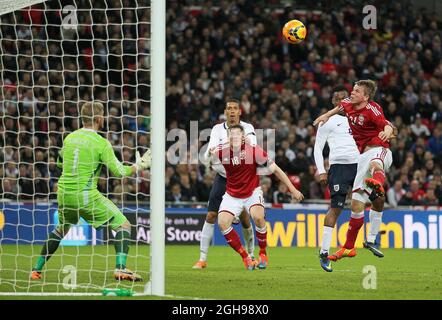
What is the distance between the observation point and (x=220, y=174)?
44.3ft

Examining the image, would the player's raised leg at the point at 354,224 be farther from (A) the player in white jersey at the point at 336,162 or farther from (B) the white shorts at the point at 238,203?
(B) the white shorts at the point at 238,203

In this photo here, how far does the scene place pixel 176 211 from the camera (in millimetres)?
19875

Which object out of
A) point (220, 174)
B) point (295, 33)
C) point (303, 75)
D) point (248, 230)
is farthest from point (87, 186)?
point (303, 75)

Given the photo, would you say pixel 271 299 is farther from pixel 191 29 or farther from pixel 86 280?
pixel 191 29

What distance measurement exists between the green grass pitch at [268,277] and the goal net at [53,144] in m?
0.07

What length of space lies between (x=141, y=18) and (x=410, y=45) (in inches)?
293

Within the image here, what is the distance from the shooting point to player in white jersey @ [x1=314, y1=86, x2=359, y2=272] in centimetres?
1232

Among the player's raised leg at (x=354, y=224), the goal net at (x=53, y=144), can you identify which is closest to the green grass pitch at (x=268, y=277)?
the goal net at (x=53, y=144)

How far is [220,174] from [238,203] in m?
0.97

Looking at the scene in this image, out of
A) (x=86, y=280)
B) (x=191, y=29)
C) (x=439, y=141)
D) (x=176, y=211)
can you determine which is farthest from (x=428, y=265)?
(x=191, y=29)

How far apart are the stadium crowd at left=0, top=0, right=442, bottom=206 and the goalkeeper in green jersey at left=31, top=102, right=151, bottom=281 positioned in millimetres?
8550

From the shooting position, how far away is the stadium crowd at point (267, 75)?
21.2m

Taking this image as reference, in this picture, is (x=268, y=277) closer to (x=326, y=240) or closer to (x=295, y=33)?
(x=326, y=240)

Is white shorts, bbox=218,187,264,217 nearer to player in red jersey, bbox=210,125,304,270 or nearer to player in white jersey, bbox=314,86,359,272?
player in red jersey, bbox=210,125,304,270
